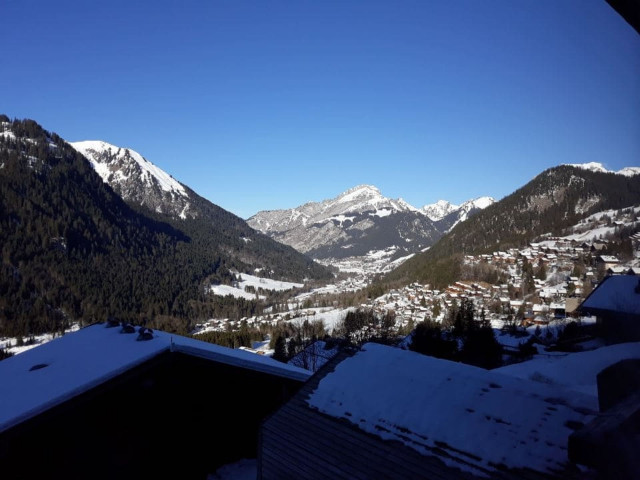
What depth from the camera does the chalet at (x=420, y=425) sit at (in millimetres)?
6363

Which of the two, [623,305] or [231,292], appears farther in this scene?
[231,292]

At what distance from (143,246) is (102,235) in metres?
23.5

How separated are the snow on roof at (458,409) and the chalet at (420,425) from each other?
0.06 ft

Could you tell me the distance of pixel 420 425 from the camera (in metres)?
7.43

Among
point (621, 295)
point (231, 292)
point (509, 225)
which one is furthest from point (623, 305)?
point (231, 292)

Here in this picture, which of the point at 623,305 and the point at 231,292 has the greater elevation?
the point at 623,305

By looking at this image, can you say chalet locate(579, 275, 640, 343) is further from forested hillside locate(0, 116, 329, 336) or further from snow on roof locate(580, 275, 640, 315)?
forested hillside locate(0, 116, 329, 336)

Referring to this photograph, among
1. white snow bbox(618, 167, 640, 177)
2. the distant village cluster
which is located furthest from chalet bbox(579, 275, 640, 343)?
the distant village cluster

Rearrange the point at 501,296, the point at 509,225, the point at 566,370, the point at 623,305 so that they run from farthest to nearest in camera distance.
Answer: the point at 509,225 < the point at 501,296 < the point at 566,370 < the point at 623,305

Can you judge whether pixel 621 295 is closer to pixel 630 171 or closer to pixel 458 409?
pixel 458 409

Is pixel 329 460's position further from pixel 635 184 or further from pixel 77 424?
pixel 635 184

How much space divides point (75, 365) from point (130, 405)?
6.14 ft

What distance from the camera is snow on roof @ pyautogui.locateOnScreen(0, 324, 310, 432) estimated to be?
805 cm

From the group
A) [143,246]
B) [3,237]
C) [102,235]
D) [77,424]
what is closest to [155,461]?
[77,424]
